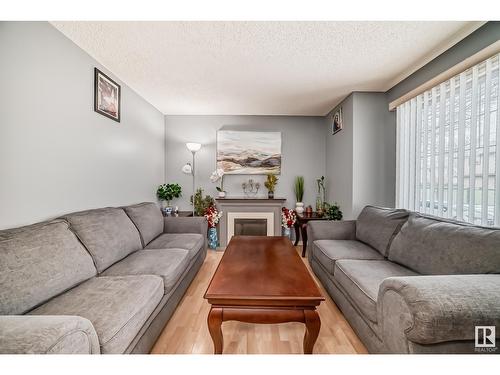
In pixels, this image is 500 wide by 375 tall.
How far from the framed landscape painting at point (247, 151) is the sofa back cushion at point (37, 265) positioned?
8.98 ft

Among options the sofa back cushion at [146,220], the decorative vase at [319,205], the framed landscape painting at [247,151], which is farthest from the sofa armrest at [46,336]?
the decorative vase at [319,205]

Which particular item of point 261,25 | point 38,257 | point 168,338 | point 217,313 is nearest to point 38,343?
point 38,257

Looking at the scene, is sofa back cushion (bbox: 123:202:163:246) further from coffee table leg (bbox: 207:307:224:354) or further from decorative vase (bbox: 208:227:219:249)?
coffee table leg (bbox: 207:307:224:354)

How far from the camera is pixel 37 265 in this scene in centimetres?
115

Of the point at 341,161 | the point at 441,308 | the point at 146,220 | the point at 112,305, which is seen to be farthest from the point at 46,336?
the point at 341,161

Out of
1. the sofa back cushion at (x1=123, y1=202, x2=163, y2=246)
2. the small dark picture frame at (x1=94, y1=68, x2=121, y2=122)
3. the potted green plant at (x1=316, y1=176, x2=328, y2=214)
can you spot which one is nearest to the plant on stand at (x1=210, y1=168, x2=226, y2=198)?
the sofa back cushion at (x1=123, y1=202, x2=163, y2=246)

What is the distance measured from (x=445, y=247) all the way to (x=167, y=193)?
140 inches

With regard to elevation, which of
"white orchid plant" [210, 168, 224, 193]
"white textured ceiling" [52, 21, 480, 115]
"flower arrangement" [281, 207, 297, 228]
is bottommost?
"flower arrangement" [281, 207, 297, 228]

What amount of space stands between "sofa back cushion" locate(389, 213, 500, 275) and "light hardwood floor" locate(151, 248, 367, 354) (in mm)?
746

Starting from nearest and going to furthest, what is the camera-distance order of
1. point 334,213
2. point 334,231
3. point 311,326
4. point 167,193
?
point 311,326 → point 334,231 → point 334,213 → point 167,193

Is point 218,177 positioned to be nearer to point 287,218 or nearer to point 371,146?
point 287,218

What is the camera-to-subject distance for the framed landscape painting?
12.9ft

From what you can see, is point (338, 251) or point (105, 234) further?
point (338, 251)
